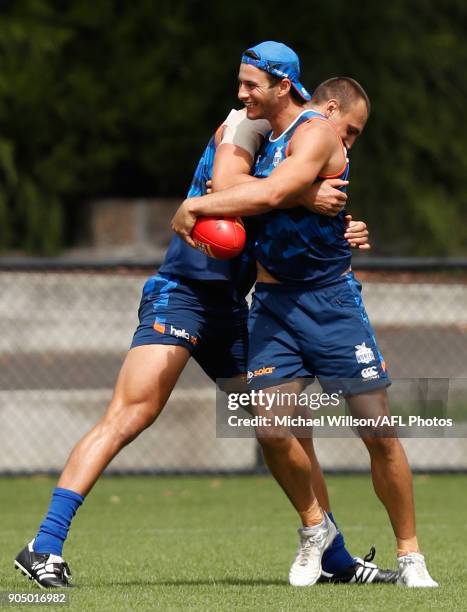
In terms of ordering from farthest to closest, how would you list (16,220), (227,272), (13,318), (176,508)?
(16,220) < (13,318) < (176,508) < (227,272)

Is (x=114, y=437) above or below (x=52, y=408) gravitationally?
above

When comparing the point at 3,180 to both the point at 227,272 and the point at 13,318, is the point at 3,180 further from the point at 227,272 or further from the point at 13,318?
the point at 227,272

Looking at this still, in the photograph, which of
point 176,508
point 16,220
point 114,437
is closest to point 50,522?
point 114,437

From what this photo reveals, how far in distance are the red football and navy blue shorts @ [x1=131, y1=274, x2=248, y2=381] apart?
1.51 feet

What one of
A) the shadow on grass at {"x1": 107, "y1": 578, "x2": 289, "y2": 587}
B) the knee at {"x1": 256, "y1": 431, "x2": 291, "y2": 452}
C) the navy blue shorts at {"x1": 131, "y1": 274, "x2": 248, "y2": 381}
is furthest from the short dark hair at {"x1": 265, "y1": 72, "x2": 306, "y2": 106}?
the shadow on grass at {"x1": 107, "y1": 578, "x2": 289, "y2": 587}

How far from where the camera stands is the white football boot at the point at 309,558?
18.8ft

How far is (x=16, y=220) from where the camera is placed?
19641mm

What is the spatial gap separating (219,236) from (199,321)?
1.90 feet

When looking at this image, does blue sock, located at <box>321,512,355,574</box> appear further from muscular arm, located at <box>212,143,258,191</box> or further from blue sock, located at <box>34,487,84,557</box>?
muscular arm, located at <box>212,143,258,191</box>

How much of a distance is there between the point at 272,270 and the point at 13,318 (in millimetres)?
6338

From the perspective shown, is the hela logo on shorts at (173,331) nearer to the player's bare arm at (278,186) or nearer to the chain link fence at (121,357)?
the player's bare arm at (278,186)

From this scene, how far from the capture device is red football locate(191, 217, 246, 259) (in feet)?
17.9

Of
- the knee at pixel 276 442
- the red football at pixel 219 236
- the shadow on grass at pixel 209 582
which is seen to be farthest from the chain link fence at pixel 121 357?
the red football at pixel 219 236

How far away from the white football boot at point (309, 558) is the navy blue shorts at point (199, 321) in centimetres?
78
